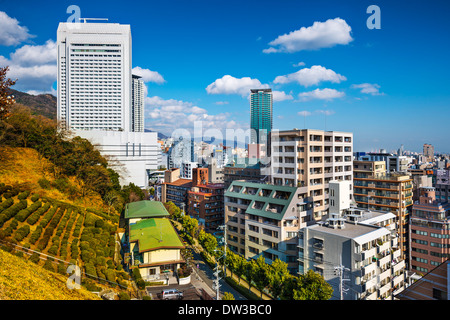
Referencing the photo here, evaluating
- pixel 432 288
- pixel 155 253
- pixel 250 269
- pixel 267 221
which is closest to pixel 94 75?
pixel 155 253

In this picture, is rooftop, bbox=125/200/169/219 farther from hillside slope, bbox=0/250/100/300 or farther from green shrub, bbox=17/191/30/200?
hillside slope, bbox=0/250/100/300

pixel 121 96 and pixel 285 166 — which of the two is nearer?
pixel 285 166

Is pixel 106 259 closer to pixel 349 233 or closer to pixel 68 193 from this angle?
pixel 68 193

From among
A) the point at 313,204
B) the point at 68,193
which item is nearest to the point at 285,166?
the point at 313,204

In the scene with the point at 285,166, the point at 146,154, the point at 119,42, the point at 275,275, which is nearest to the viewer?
the point at 275,275

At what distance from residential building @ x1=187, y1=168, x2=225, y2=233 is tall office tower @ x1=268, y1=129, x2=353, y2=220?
7983 mm

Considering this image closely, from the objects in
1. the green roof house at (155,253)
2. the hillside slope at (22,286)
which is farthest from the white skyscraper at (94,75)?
the hillside slope at (22,286)

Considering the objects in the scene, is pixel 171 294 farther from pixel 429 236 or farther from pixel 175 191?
pixel 175 191

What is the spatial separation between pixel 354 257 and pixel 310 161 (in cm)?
672

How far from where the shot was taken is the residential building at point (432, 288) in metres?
6.19

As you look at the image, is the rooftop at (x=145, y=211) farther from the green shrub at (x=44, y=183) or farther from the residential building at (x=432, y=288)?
the residential building at (x=432, y=288)

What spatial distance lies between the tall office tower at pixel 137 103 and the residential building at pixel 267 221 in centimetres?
6431
